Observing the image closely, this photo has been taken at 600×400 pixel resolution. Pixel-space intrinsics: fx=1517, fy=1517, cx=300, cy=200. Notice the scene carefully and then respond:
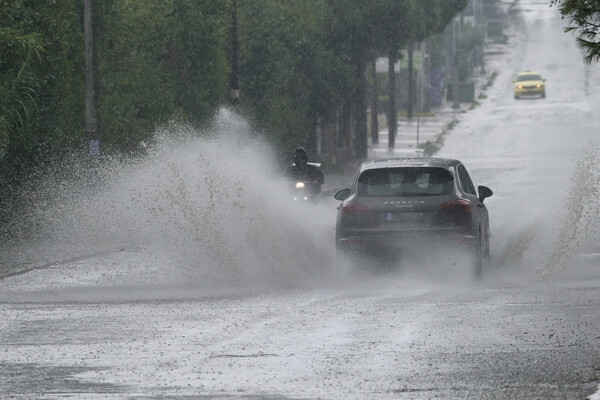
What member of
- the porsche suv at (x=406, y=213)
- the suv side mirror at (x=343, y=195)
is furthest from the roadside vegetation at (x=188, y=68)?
the porsche suv at (x=406, y=213)

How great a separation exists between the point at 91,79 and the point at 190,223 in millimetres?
5130

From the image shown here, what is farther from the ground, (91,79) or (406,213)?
(91,79)

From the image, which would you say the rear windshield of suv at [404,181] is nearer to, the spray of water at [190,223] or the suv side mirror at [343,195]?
the suv side mirror at [343,195]

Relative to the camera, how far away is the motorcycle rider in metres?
29.8

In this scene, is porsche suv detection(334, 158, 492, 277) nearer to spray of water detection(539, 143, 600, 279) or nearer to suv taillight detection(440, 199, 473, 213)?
suv taillight detection(440, 199, 473, 213)

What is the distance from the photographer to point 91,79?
2909cm

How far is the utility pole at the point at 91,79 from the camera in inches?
1136

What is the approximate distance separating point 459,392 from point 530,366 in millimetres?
1340

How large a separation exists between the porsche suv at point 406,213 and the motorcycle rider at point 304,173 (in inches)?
400

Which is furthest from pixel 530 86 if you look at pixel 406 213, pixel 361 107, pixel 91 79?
pixel 406 213

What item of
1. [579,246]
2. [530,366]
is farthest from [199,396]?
[579,246]

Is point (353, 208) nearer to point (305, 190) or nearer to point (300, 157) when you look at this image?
point (305, 190)

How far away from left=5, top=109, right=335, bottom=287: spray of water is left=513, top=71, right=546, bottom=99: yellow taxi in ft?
189

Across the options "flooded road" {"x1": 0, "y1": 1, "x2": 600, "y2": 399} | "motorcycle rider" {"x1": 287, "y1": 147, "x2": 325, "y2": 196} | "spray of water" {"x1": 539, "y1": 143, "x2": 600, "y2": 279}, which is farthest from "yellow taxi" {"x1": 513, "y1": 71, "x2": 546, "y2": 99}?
"motorcycle rider" {"x1": 287, "y1": 147, "x2": 325, "y2": 196}
